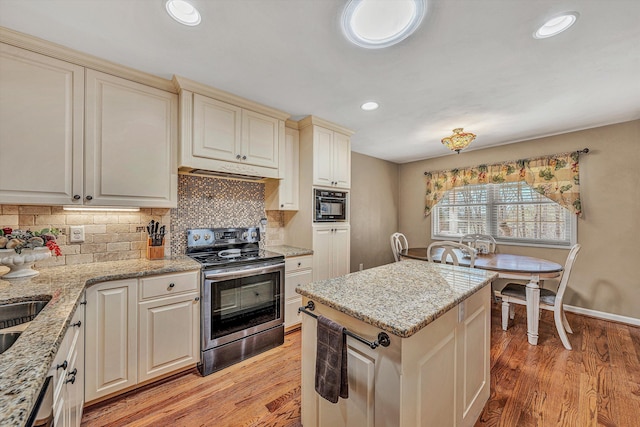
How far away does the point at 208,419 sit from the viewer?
164cm

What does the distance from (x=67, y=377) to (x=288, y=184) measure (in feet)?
7.36

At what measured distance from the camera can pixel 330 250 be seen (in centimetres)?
305

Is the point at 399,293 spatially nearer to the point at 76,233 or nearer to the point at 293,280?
the point at 293,280

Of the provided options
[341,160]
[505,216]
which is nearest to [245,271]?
[341,160]

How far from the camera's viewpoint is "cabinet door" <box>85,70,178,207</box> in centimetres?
185

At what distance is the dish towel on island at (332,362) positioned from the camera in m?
1.11

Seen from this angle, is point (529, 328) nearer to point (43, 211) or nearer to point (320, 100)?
point (320, 100)

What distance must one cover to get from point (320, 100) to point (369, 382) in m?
2.27

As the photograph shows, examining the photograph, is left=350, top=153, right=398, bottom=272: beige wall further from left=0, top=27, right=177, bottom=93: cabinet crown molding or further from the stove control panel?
left=0, top=27, right=177, bottom=93: cabinet crown molding

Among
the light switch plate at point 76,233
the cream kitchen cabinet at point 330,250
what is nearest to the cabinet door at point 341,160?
the cream kitchen cabinet at point 330,250

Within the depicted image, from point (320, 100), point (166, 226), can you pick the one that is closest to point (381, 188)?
point (320, 100)

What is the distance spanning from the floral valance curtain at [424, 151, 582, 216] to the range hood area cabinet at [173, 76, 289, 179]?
315 centimetres

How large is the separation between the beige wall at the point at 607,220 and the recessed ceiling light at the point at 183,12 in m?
4.28

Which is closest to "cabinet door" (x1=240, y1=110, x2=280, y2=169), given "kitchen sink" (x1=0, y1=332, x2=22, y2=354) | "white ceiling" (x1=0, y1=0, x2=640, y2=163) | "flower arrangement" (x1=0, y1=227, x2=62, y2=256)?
"white ceiling" (x1=0, y1=0, x2=640, y2=163)
